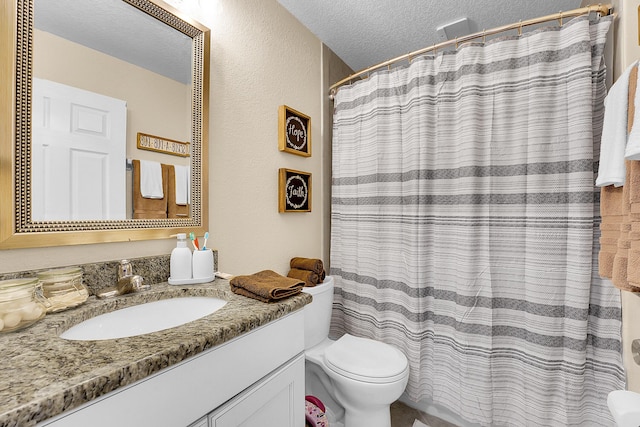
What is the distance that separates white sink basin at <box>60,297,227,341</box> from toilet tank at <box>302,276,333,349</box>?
599 mm

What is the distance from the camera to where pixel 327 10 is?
5.53 ft

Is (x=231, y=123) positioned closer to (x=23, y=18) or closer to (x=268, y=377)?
(x=23, y=18)

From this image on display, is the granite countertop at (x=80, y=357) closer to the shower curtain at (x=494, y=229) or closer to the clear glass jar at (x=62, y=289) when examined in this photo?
the clear glass jar at (x=62, y=289)

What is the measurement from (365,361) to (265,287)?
0.80 m

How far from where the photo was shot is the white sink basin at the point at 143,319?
0.78m

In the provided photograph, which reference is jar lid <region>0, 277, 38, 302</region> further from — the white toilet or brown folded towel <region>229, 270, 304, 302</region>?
the white toilet

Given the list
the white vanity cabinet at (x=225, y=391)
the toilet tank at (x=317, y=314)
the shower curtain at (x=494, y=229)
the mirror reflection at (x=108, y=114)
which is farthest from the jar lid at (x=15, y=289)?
the shower curtain at (x=494, y=229)

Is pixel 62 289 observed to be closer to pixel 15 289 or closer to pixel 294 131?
pixel 15 289

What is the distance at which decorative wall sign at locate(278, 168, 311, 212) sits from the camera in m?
1.66

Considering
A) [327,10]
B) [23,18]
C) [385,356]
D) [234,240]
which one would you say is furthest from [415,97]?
[23,18]

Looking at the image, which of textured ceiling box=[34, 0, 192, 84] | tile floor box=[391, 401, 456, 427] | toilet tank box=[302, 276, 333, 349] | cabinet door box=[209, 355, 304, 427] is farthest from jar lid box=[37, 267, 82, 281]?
tile floor box=[391, 401, 456, 427]

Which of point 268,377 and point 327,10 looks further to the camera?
point 327,10

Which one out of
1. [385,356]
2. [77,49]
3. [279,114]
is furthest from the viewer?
[279,114]

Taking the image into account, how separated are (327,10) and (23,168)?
5.44ft
